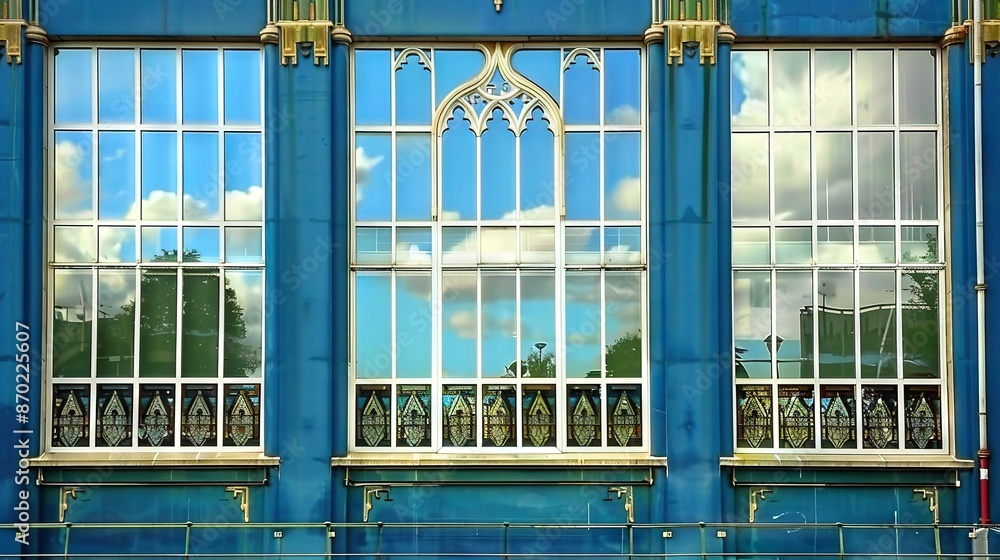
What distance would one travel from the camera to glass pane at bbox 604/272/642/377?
11.8 m

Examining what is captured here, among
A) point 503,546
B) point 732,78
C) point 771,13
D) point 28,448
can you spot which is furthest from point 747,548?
point 28,448

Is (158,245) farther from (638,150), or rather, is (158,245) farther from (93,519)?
(638,150)

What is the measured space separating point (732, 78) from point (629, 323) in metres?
3.29

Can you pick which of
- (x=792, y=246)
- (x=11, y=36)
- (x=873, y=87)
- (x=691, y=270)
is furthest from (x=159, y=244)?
(x=873, y=87)

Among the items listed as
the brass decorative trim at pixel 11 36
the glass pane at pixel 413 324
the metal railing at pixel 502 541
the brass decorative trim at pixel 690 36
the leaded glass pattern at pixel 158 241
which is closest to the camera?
the metal railing at pixel 502 541

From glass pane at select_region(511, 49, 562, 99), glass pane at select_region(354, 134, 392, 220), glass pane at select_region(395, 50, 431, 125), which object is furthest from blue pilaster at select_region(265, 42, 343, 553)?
glass pane at select_region(511, 49, 562, 99)

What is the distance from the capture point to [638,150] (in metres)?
12.0

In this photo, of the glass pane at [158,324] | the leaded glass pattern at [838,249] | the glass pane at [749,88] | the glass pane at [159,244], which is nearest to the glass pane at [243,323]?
the glass pane at [158,324]

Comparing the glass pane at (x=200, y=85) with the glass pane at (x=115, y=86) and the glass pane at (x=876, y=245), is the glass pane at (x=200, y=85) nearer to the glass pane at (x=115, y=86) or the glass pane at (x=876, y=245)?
the glass pane at (x=115, y=86)

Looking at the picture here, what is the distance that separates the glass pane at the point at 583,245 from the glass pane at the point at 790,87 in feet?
8.75

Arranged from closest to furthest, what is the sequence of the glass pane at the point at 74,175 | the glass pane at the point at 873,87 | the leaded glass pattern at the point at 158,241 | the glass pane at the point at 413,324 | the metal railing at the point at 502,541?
1. the metal railing at the point at 502,541
2. the leaded glass pattern at the point at 158,241
3. the glass pane at the point at 413,324
4. the glass pane at the point at 74,175
5. the glass pane at the point at 873,87

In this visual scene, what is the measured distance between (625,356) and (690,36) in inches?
154

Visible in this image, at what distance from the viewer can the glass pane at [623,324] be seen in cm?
1181

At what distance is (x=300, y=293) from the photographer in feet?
37.8
